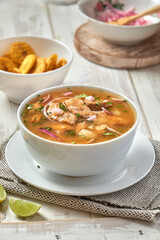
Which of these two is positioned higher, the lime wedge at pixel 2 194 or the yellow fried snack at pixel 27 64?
the lime wedge at pixel 2 194

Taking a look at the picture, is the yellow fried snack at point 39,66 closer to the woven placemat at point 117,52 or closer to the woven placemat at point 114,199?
the woven placemat at point 117,52

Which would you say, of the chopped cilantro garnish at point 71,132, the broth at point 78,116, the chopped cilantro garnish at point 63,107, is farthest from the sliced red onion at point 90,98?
the chopped cilantro garnish at point 71,132

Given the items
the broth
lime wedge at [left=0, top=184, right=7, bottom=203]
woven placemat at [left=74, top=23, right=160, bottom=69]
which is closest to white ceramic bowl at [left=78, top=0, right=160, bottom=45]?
woven placemat at [left=74, top=23, right=160, bottom=69]

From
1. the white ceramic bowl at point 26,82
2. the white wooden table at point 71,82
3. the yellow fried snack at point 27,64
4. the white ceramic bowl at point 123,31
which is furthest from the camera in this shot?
the white ceramic bowl at point 123,31

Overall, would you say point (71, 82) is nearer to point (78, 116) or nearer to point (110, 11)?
point (110, 11)

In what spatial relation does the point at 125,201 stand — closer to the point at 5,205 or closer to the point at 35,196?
the point at 35,196

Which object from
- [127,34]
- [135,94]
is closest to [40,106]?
[135,94]
